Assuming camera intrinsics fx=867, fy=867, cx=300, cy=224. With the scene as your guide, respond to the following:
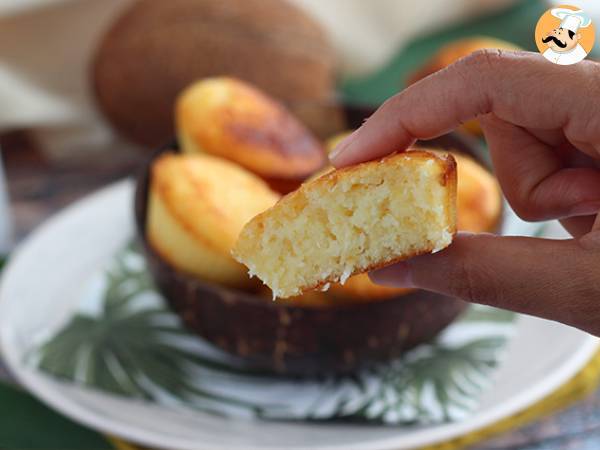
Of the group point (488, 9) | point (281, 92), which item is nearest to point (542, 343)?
point (281, 92)

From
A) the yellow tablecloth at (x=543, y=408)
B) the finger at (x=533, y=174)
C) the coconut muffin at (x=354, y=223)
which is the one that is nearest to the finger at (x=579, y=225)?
the finger at (x=533, y=174)

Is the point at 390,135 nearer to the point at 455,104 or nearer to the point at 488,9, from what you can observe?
the point at 455,104

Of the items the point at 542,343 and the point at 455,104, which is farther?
the point at 542,343

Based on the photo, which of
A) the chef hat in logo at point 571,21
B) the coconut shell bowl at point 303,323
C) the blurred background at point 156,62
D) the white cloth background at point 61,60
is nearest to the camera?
the chef hat in logo at point 571,21

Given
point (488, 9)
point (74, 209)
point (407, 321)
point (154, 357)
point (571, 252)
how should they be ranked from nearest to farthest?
point (571, 252) → point (407, 321) → point (154, 357) → point (74, 209) → point (488, 9)

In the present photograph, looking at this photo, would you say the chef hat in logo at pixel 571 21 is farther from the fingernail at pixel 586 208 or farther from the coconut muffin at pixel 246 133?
the coconut muffin at pixel 246 133

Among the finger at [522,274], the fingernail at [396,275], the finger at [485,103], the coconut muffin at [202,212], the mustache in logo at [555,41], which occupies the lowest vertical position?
the coconut muffin at [202,212]

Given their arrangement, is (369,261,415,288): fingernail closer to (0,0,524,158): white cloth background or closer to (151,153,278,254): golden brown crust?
(151,153,278,254): golden brown crust

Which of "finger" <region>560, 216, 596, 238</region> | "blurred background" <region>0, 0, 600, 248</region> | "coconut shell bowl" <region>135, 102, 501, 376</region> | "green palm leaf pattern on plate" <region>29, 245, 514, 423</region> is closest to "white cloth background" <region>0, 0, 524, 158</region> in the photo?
"blurred background" <region>0, 0, 600, 248</region>
